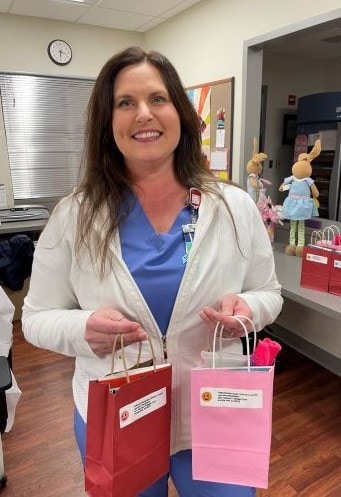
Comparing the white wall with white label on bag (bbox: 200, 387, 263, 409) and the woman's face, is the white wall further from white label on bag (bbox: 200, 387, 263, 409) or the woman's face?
white label on bag (bbox: 200, 387, 263, 409)

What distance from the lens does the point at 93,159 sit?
1008 mm

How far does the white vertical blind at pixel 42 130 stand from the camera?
3.60m

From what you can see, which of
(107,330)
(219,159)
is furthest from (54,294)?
(219,159)

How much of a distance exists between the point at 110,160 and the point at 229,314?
0.51 metres

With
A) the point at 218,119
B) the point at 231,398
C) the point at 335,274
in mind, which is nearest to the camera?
the point at 231,398

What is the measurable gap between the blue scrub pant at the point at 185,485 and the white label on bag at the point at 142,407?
26 centimetres

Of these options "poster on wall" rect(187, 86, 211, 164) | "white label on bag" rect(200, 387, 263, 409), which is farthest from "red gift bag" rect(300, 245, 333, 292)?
"poster on wall" rect(187, 86, 211, 164)

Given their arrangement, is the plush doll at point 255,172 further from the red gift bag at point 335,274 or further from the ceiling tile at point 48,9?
the ceiling tile at point 48,9

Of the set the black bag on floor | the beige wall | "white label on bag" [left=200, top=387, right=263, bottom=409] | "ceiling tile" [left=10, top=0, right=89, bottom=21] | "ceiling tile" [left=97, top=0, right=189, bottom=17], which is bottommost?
the black bag on floor

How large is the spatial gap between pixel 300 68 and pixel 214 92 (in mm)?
2600

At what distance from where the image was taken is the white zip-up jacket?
0.88 meters

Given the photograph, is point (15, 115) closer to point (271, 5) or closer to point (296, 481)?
point (271, 5)

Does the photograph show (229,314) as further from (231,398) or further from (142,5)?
(142,5)

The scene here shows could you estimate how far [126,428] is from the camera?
29.4 inches
